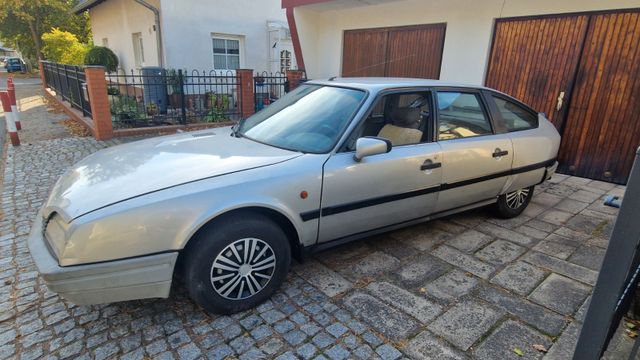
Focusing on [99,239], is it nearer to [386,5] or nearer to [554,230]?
[554,230]

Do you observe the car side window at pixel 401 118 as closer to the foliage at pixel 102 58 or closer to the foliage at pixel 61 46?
the foliage at pixel 102 58

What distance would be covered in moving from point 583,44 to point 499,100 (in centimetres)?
304

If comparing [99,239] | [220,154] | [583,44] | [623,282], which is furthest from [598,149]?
[99,239]

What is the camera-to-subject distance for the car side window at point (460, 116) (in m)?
3.44

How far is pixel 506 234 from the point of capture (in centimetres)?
397

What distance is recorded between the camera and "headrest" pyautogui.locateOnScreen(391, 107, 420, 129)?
345cm

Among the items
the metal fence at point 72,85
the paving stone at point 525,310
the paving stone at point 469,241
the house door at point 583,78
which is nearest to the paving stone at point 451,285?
the paving stone at point 525,310

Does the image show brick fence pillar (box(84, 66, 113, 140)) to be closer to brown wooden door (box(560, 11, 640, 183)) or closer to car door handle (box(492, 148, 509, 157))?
car door handle (box(492, 148, 509, 157))

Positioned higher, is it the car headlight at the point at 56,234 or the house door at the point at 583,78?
the house door at the point at 583,78

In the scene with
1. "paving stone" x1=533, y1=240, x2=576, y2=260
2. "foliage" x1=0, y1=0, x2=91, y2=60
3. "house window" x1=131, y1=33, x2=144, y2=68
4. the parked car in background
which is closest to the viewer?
"paving stone" x1=533, y1=240, x2=576, y2=260

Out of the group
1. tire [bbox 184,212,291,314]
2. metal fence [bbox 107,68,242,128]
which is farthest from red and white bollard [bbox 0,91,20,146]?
tire [bbox 184,212,291,314]

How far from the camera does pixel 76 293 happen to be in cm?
209

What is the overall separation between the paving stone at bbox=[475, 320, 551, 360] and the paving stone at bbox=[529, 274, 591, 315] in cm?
42

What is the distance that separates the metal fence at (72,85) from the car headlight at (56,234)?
666 centimetres
